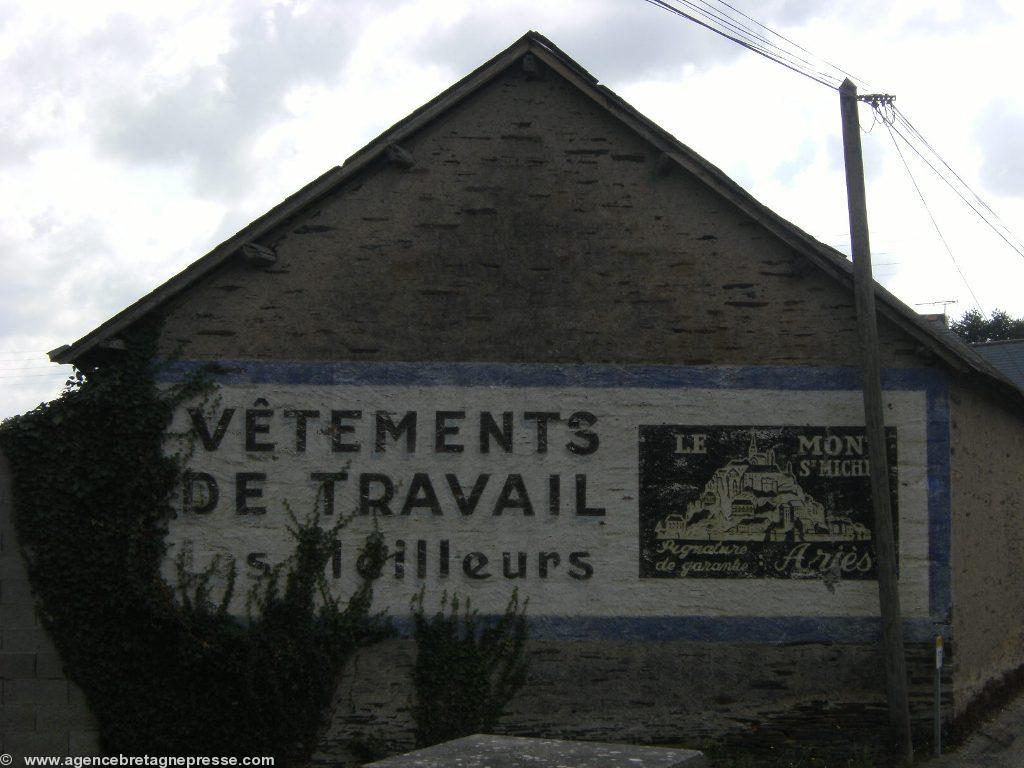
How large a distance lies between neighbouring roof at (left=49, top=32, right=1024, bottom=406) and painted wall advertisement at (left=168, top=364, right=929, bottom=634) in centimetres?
83

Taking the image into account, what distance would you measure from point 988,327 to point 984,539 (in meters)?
43.7

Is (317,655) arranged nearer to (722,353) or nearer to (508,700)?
(508,700)

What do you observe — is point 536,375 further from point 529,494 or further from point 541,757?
point 541,757

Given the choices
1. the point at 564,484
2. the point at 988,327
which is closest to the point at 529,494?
the point at 564,484

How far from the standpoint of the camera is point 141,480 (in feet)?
37.5

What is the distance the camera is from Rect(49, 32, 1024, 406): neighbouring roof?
1155 centimetres

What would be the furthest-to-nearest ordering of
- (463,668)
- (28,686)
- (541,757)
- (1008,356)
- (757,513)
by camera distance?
(1008,356) → (757,513) → (463,668) → (28,686) → (541,757)

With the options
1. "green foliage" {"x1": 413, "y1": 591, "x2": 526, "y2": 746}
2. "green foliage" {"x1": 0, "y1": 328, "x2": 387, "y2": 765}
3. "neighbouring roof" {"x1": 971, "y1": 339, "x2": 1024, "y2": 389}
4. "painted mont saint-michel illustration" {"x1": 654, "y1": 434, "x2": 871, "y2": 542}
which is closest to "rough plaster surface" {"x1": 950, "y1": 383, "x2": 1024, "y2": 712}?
"painted mont saint-michel illustration" {"x1": 654, "y1": 434, "x2": 871, "y2": 542}

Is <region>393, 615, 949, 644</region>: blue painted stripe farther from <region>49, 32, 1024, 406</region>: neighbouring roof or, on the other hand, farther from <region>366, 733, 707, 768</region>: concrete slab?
<region>366, 733, 707, 768</region>: concrete slab

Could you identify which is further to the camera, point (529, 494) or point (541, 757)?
point (529, 494)

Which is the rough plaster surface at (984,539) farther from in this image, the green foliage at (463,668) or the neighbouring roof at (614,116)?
the green foliage at (463,668)

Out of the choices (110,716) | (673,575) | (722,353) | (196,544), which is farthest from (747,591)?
(110,716)

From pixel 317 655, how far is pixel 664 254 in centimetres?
537

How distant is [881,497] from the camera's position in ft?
36.2
